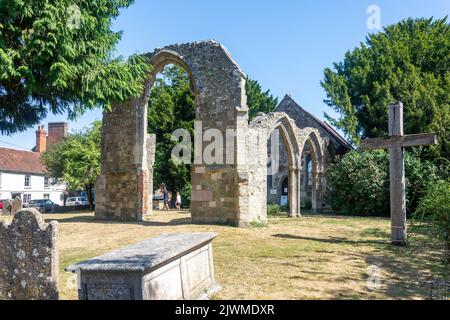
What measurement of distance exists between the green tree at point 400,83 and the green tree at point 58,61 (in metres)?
15.2

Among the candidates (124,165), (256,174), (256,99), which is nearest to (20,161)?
(256,99)

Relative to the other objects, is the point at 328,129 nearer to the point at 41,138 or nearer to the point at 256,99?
the point at 256,99

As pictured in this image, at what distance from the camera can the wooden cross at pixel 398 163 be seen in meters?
9.13

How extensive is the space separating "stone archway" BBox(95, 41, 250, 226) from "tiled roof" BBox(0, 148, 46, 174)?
96.2ft

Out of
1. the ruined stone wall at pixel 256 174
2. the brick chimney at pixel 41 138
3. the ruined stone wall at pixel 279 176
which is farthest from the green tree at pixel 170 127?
the brick chimney at pixel 41 138

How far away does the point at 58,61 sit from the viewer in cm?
1040

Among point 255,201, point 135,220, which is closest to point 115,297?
point 255,201

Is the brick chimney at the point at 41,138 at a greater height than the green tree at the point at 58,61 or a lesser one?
greater

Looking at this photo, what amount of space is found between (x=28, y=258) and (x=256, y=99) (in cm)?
3137

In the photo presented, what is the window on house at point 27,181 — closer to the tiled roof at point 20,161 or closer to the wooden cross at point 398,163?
the tiled roof at point 20,161

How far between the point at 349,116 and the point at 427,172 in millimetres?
6386

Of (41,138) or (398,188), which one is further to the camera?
(41,138)

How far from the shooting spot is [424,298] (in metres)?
4.97

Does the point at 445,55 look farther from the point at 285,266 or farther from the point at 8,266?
the point at 8,266
